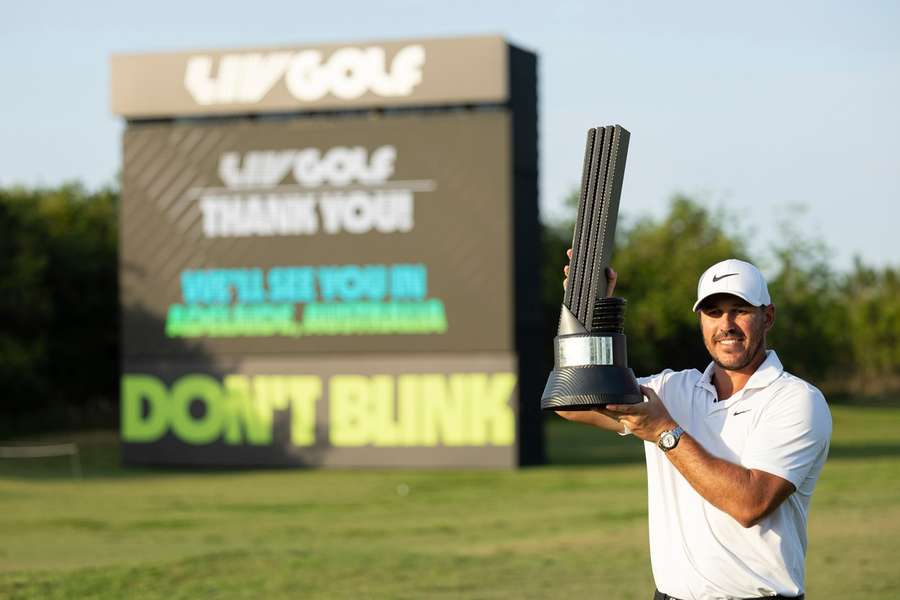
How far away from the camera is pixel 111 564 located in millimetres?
16734

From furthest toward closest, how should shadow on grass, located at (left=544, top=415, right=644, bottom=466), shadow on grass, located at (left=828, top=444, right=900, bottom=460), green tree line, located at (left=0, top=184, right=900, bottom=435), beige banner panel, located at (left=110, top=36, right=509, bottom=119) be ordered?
green tree line, located at (left=0, top=184, right=900, bottom=435), shadow on grass, located at (left=828, top=444, right=900, bottom=460), shadow on grass, located at (left=544, top=415, right=644, bottom=466), beige banner panel, located at (left=110, top=36, right=509, bottom=119)

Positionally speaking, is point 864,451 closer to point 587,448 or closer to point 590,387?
point 587,448

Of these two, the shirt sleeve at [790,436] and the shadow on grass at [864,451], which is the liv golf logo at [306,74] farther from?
the shirt sleeve at [790,436]

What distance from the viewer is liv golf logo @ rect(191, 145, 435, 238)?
34375 mm

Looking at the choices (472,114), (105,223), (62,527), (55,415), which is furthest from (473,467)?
(105,223)

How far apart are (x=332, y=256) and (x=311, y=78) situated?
4424 mm

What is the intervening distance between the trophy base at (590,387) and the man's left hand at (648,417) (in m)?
0.19

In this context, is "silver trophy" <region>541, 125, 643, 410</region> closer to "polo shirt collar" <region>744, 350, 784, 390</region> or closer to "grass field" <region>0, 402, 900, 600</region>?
"polo shirt collar" <region>744, 350, 784, 390</region>

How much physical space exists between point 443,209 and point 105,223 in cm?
3118

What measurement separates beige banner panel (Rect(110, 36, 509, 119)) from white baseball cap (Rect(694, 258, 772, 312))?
29510 mm

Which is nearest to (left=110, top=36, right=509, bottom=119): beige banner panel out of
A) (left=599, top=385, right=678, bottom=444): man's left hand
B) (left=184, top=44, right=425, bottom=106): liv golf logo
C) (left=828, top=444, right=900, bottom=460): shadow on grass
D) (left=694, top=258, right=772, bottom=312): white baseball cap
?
(left=184, top=44, right=425, bottom=106): liv golf logo

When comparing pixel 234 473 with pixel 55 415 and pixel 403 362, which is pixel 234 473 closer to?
pixel 403 362

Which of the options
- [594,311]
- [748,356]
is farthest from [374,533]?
[594,311]

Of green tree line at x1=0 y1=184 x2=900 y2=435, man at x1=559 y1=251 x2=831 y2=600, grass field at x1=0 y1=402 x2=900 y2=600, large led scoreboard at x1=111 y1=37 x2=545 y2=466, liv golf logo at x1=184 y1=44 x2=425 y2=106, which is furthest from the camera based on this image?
green tree line at x1=0 y1=184 x2=900 y2=435
